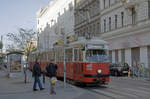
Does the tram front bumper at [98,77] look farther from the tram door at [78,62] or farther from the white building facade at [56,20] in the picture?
the white building facade at [56,20]

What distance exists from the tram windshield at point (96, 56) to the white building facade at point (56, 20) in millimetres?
33558

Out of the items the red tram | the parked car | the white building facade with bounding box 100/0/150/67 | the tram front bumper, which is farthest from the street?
the white building facade with bounding box 100/0/150/67

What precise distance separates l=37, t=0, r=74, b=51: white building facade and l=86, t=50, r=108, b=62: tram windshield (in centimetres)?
3356

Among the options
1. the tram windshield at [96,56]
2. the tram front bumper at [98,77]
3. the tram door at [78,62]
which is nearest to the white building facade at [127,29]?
the tram windshield at [96,56]

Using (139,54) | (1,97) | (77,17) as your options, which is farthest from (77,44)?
(77,17)

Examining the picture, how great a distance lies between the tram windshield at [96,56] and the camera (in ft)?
54.4

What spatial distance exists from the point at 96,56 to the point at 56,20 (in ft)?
190

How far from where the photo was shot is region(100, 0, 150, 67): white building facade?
3131 centimetres

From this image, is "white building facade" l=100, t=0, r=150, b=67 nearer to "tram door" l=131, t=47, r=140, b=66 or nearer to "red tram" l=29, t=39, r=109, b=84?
"tram door" l=131, t=47, r=140, b=66

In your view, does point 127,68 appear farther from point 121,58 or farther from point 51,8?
point 51,8

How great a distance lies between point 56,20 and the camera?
73.7 meters

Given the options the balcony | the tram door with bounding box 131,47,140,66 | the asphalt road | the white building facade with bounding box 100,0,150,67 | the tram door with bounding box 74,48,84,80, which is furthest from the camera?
the tram door with bounding box 131,47,140,66

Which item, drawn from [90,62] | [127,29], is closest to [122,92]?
[90,62]

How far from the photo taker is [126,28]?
1387 inches
